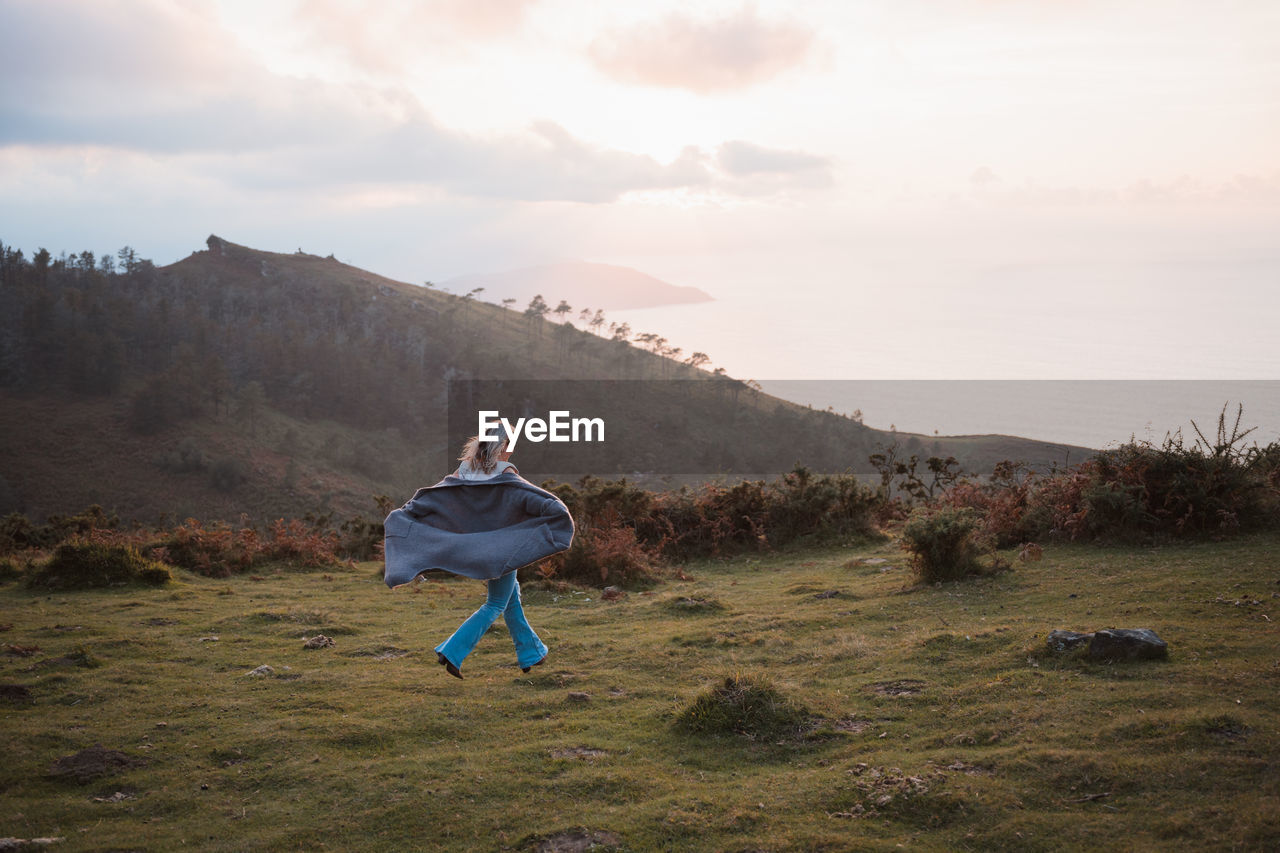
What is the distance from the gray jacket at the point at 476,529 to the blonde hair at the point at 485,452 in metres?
0.15

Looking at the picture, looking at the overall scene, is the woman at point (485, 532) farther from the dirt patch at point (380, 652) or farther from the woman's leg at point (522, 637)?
the dirt patch at point (380, 652)

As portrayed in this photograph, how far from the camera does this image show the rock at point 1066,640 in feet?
22.7

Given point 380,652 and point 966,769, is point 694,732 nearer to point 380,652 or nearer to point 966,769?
point 966,769

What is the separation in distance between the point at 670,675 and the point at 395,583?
2.74m

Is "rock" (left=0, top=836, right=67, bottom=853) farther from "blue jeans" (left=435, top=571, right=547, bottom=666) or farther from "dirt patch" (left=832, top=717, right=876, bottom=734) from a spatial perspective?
"dirt patch" (left=832, top=717, right=876, bottom=734)

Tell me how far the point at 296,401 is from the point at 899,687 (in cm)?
9894

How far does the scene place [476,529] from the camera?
24.5 feet

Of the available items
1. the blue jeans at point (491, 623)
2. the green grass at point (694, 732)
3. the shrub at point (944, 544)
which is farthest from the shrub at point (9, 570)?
the shrub at point (944, 544)

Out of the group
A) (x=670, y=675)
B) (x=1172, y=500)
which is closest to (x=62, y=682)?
(x=670, y=675)

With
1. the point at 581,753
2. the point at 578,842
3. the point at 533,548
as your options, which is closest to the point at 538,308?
the point at 533,548

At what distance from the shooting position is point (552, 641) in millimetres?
9500

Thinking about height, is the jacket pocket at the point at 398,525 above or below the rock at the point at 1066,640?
above

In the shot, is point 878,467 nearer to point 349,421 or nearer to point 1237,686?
point 1237,686

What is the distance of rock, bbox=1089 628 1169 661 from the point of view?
658 cm
